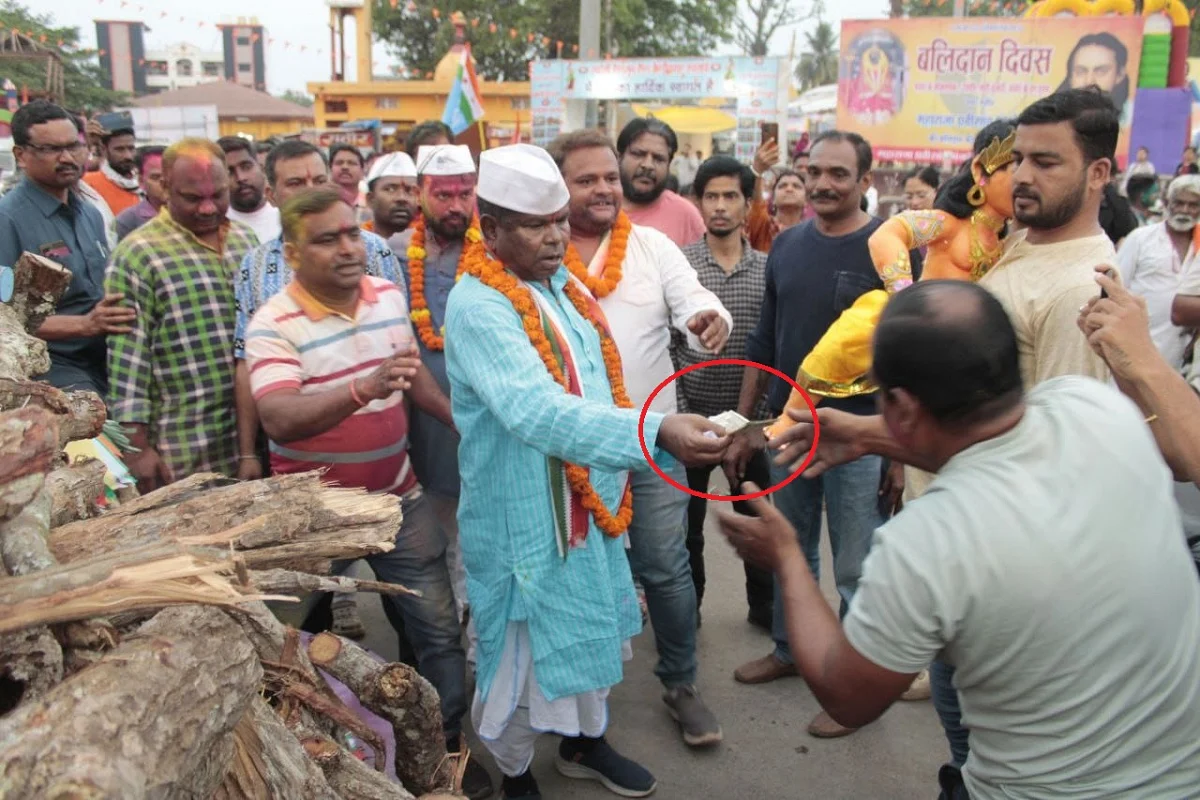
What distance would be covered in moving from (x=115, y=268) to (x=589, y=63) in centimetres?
1089

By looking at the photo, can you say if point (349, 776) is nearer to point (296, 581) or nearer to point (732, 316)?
point (296, 581)

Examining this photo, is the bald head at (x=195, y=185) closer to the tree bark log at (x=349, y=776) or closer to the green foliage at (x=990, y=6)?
the tree bark log at (x=349, y=776)

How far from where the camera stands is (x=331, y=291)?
120 inches

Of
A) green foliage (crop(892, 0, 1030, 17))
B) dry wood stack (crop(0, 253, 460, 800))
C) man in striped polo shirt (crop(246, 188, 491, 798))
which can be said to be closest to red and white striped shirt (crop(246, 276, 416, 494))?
man in striped polo shirt (crop(246, 188, 491, 798))

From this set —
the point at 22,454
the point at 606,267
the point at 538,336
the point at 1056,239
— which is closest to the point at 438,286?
the point at 606,267

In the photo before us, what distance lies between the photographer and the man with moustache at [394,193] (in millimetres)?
4652

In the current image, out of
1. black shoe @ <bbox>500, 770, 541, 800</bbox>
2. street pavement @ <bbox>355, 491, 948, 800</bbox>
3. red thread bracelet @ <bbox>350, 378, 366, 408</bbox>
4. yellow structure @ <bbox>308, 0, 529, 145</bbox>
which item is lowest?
street pavement @ <bbox>355, 491, 948, 800</bbox>

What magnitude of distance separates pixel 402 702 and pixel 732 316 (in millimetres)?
2420

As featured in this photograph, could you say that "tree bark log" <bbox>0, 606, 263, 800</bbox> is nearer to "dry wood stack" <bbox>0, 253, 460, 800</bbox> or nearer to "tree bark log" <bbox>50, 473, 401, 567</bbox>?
"dry wood stack" <bbox>0, 253, 460, 800</bbox>

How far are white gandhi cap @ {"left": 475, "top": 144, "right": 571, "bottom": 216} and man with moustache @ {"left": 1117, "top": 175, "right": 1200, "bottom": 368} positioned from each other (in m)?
4.12

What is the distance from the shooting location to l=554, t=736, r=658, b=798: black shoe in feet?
10.4

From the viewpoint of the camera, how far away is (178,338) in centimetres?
339

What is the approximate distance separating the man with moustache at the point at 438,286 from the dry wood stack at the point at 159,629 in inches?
46.3

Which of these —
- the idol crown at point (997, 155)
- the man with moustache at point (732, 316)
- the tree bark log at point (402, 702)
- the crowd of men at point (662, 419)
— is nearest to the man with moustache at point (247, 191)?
the crowd of men at point (662, 419)
